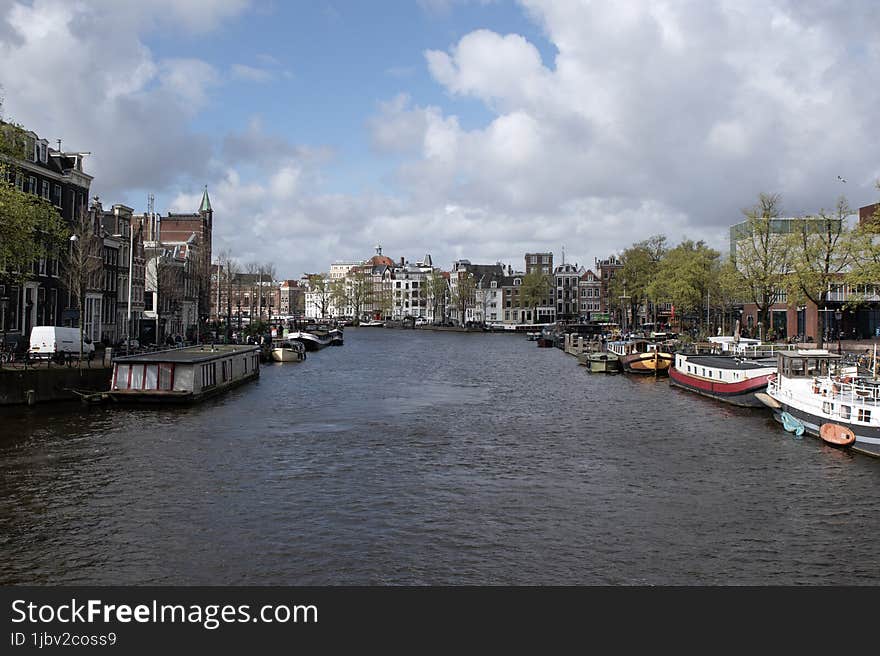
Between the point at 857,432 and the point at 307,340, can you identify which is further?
the point at 307,340

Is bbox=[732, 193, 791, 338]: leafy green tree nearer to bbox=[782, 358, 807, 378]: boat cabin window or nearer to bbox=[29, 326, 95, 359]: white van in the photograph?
bbox=[782, 358, 807, 378]: boat cabin window

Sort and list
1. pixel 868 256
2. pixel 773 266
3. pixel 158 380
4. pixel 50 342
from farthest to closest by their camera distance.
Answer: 1. pixel 773 266
2. pixel 868 256
3. pixel 50 342
4. pixel 158 380

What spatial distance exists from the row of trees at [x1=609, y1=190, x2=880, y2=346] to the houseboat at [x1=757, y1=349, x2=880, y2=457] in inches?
434

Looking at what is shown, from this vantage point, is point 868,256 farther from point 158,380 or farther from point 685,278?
point 158,380

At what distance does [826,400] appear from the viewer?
120 feet

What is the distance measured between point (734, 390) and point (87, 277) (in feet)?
160

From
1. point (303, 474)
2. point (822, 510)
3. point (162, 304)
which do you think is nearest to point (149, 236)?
point (162, 304)

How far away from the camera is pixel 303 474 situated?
30.7m

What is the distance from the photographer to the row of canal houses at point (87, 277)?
192 ft

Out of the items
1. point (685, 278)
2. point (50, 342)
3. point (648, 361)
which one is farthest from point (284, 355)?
point (685, 278)

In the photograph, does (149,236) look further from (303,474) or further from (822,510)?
(822,510)
